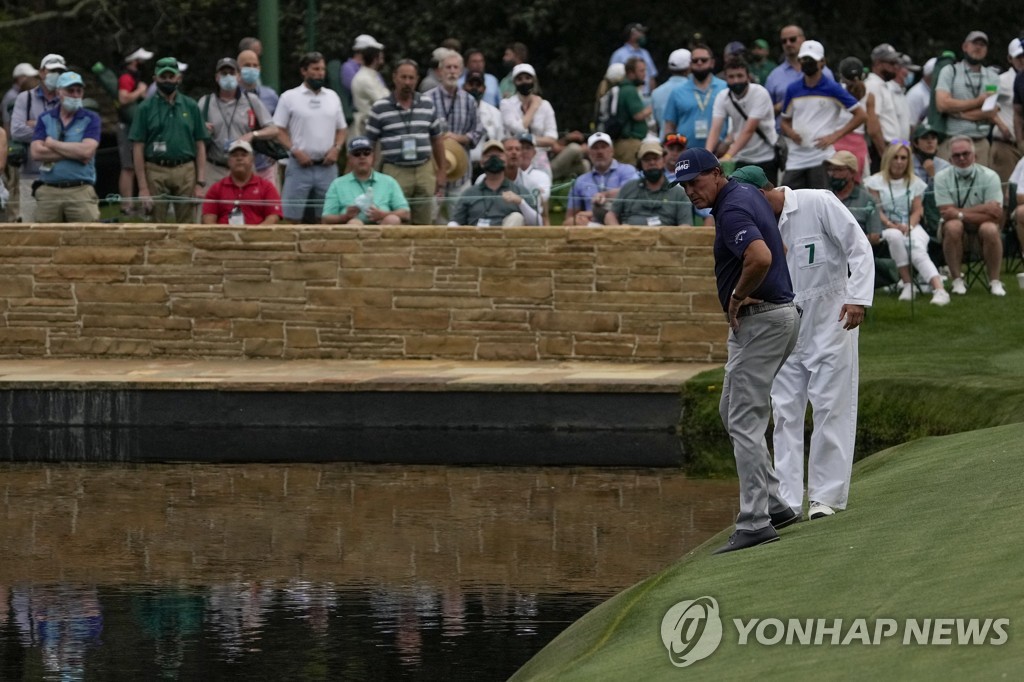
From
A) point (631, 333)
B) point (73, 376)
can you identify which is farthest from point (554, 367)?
point (73, 376)

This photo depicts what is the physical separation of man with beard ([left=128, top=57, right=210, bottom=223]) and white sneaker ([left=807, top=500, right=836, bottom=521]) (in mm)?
10219

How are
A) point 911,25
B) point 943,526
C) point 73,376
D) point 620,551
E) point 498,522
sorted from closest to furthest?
point 943,526
point 620,551
point 498,522
point 73,376
point 911,25

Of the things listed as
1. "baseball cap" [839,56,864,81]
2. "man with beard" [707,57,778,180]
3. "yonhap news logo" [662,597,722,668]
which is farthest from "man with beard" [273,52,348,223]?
"yonhap news logo" [662,597,722,668]

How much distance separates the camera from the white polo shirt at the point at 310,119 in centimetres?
1855

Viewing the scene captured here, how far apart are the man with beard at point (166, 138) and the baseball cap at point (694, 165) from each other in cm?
1029

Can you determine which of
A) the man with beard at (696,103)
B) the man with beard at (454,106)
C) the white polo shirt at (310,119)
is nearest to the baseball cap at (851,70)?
the man with beard at (696,103)

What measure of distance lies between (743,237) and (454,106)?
450 inches

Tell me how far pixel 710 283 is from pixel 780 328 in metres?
7.28

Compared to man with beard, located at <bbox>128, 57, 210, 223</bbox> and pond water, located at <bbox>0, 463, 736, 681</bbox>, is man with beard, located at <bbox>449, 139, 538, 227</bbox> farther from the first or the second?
pond water, located at <bbox>0, 463, 736, 681</bbox>

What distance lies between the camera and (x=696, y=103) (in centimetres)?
2003

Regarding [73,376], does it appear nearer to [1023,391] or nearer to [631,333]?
[631,333]

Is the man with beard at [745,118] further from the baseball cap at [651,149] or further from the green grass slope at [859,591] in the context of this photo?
the green grass slope at [859,591]

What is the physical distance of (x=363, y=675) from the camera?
832 centimetres

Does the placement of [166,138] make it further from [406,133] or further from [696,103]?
[696,103]
